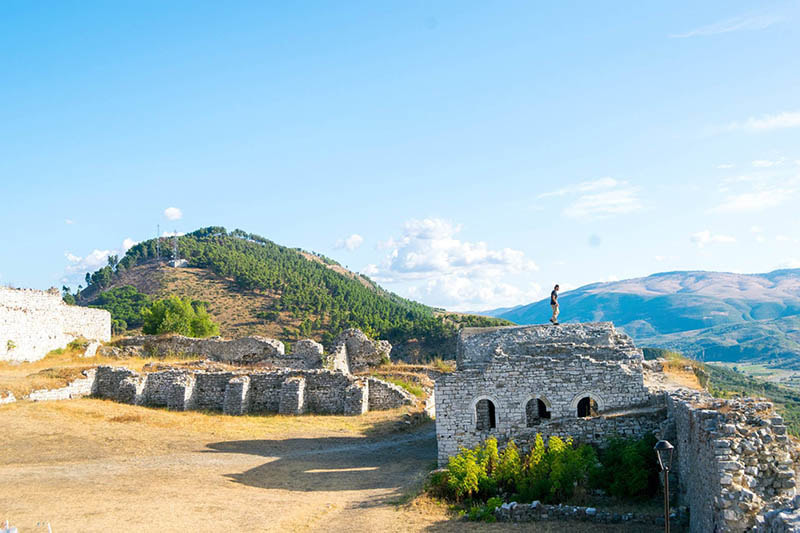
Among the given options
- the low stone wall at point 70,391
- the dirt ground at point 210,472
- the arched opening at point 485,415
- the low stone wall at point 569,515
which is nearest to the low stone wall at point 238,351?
the low stone wall at point 70,391

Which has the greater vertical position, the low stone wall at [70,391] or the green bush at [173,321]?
the green bush at [173,321]

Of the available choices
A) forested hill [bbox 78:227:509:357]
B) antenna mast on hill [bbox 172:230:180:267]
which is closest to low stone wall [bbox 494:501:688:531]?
forested hill [bbox 78:227:509:357]

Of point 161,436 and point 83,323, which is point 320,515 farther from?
point 83,323

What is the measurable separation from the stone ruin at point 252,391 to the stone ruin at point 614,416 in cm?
555

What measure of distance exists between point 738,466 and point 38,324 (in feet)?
118

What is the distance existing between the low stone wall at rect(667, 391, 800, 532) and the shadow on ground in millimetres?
7479

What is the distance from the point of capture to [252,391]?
25.5 m

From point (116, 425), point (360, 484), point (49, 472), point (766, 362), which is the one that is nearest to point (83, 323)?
point (116, 425)

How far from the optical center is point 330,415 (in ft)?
81.3

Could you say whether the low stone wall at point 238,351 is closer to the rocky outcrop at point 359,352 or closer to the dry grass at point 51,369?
the dry grass at point 51,369

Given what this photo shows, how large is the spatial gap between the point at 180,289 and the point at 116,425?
6223 centimetres

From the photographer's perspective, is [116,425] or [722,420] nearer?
[722,420]

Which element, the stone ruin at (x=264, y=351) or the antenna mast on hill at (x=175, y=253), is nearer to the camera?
the stone ruin at (x=264, y=351)

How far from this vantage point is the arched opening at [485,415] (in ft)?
60.3
